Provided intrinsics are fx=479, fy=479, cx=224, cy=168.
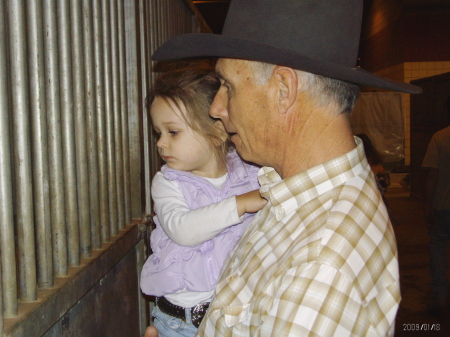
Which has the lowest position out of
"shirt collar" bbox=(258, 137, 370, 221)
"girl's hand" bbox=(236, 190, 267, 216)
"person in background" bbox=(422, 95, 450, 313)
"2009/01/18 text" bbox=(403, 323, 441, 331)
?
"2009/01/18 text" bbox=(403, 323, 441, 331)

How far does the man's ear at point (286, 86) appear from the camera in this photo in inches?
58.2

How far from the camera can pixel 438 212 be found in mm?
5086

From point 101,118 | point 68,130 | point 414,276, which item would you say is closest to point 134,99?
point 101,118

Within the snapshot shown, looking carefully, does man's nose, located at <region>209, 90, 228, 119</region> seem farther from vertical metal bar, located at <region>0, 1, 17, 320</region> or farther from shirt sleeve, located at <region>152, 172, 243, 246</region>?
vertical metal bar, located at <region>0, 1, 17, 320</region>

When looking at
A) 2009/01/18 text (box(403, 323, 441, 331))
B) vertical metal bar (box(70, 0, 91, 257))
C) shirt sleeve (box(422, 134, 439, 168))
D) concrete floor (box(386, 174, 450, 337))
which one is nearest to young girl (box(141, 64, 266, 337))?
vertical metal bar (box(70, 0, 91, 257))

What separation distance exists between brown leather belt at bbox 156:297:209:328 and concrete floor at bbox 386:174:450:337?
3229 mm

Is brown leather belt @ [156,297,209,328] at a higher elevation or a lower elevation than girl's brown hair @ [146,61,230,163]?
lower

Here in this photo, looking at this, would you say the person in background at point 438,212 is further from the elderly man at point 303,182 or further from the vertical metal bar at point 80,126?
the vertical metal bar at point 80,126

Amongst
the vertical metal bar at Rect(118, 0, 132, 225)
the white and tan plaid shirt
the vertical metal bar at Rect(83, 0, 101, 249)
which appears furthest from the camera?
the vertical metal bar at Rect(118, 0, 132, 225)

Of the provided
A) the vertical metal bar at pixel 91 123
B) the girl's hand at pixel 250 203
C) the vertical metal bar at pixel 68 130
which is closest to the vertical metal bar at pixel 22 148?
the vertical metal bar at pixel 68 130

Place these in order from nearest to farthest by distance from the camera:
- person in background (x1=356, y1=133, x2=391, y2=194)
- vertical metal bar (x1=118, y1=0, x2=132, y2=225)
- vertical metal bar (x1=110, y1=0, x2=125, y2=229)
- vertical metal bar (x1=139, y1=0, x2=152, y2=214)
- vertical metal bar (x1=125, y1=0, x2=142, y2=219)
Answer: vertical metal bar (x1=110, y1=0, x2=125, y2=229) < vertical metal bar (x1=118, y1=0, x2=132, y2=225) < vertical metal bar (x1=125, y1=0, x2=142, y2=219) < vertical metal bar (x1=139, y1=0, x2=152, y2=214) < person in background (x1=356, y1=133, x2=391, y2=194)

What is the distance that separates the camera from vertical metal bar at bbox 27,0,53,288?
1.42 meters

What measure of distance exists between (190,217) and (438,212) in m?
3.93

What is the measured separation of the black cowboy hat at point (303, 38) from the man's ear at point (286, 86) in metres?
0.07
